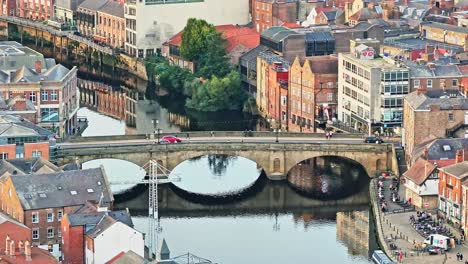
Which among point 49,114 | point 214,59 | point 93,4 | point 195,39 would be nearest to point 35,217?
point 49,114

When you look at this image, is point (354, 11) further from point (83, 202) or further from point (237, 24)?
point (83, 202)

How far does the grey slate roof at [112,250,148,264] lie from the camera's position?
91.1 m

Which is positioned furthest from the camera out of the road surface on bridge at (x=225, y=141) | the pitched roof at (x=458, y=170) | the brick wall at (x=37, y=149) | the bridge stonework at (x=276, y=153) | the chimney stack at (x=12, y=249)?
the road surface on bridge at (x=225, y=141)

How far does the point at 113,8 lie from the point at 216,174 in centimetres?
6055

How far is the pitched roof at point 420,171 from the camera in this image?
367 ft

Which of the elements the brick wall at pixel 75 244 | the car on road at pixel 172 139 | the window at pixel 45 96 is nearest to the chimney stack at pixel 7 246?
the brick wall at pixel 75 244

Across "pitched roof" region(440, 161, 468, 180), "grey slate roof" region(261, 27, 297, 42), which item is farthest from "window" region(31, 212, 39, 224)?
"grey slate roof" region(261, 27, 297, 42)

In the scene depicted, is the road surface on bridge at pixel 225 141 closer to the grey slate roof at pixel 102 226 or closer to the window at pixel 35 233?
the window at pixel 35 233

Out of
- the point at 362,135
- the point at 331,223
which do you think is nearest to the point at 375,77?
the point at 362,135

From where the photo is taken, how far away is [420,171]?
113 m

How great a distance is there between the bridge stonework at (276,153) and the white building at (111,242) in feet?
89.7

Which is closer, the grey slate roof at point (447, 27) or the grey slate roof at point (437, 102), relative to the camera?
the grey slate roof at point (437, 102)

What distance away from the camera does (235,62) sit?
156875 mm

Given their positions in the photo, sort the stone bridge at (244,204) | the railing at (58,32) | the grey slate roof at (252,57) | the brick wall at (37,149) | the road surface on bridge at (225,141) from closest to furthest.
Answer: the brick wall at (37,149)
the stone bridge at (244,204)
the road surface on bridge at (225,141)
the grey slate roof at (252,57)
the railing at (58,32)
